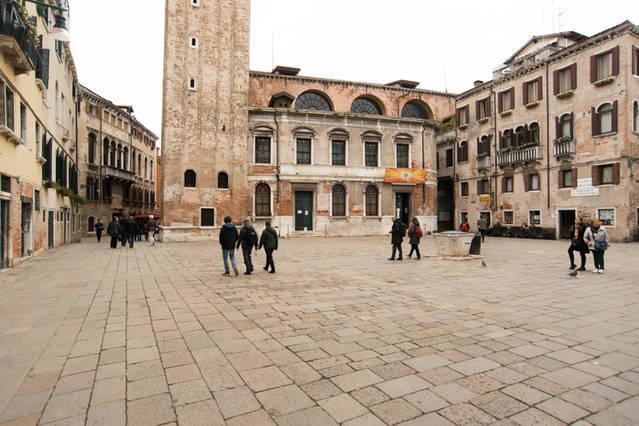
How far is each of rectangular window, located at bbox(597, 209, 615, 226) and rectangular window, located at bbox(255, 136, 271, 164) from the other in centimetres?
2163

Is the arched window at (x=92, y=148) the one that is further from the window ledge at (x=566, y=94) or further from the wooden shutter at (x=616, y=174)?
the wooden shutter at (x=616, y=174)

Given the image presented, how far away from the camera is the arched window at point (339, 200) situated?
97.7ft

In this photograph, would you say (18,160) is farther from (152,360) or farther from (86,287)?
(152,360)

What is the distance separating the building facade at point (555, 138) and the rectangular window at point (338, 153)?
11.0m

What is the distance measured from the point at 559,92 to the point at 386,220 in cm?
1460

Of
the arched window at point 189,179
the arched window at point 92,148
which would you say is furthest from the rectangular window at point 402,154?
the arched window at point 92,148

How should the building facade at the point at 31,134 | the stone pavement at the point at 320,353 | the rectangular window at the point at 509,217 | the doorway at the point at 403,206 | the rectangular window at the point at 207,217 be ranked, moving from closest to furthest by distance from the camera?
the stone pavement at the point at 320,353 < the building facade at the point at 31,134 < the rectangular window at the point at 207,217 < the rectangular window at the point at 509,217 < the doorway at the point at 403,206

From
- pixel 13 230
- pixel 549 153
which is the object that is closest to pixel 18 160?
pixel 13 230

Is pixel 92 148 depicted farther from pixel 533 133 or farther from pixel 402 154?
pixel 533 133

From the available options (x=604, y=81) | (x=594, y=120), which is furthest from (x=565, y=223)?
(x=604, y=81)

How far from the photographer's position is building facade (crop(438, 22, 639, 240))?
2214cm

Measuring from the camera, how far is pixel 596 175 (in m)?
23.3

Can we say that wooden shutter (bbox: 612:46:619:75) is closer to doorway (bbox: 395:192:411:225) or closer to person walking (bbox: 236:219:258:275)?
doorway (bbox: 395:192:411:225)

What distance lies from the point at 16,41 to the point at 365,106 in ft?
89.4
